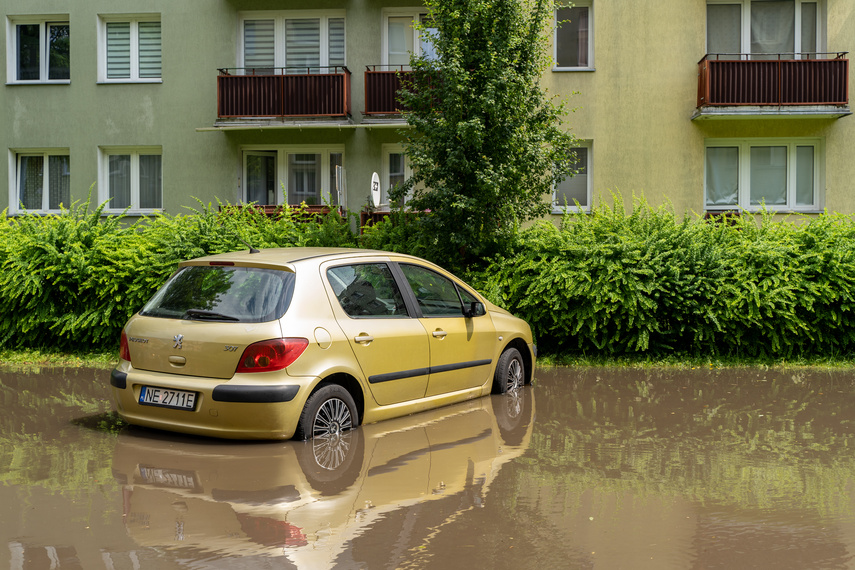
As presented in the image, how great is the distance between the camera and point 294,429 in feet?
21.7

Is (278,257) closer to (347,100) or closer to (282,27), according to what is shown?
(347,100)

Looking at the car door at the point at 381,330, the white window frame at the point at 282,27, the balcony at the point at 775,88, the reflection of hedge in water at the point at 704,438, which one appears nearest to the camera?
the reflection of hedge in water at the point at 704,438

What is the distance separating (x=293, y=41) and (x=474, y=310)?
13392mm

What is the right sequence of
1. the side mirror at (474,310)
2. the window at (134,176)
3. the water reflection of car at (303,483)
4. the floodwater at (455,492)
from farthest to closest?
the window at (134,176)
the side mirror at (474,310)
the water reflection of car at (303,483)
the floodwater at (455,492)

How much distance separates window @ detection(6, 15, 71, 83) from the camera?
20531 millimetres

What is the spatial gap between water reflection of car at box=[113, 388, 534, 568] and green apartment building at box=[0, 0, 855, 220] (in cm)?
1199

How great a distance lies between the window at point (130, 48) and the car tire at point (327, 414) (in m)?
15.5

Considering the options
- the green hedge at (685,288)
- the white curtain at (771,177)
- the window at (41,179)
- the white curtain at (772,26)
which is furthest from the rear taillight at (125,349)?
the white curtain at (772,26)

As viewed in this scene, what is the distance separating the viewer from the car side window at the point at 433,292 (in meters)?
8.20

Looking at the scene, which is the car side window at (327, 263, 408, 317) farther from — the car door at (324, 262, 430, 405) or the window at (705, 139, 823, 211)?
the window at (705, 139, 823, 211)

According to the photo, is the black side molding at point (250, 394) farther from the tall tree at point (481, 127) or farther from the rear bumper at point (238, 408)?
the tall tree at point (481, 127)

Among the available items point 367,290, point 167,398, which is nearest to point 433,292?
point 367,290

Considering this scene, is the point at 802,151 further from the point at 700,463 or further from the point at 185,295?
the point at 185,295

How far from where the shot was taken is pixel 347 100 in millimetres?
19422
